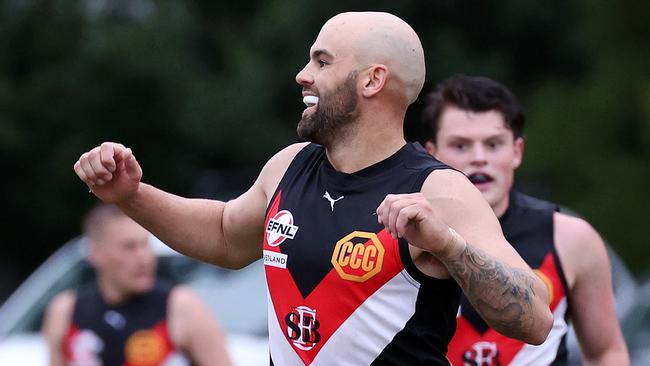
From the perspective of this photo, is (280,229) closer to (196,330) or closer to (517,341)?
(517,341)

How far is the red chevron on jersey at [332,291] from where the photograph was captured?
15.2ft

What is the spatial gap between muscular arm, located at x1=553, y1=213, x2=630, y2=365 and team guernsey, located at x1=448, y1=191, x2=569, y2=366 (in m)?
0.04

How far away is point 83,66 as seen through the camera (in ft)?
64.6

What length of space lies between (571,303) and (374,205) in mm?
1625

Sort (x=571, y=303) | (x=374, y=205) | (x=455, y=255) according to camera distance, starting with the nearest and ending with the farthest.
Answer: (x=455, y=255)
(x=374, y=205)
(x=571, y=303)

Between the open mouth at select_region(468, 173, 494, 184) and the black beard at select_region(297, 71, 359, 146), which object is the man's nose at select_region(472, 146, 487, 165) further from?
the black beard at select_region(297, 71, 359, 146)

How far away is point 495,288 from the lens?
452cm

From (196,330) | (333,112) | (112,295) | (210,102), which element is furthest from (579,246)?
(210,102)

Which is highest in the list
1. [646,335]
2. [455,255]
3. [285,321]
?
[455,255]

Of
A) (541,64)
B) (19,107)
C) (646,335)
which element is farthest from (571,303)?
(541,64)

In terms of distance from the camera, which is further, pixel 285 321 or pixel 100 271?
pixel 100 271

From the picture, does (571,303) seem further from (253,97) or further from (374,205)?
(253,97)

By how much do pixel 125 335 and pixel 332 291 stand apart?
145 inches

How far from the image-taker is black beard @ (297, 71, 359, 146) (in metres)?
4.90
